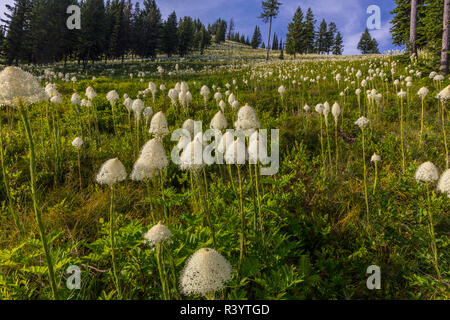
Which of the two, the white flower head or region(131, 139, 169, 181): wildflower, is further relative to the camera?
the white flower head

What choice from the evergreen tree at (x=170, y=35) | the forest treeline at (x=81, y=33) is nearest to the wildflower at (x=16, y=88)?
the forest treeline at (x=81, y=33)

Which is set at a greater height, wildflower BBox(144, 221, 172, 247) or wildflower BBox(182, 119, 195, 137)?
wildflower BBox(182, 119, 195, 137)

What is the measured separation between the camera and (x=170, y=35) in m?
60.8

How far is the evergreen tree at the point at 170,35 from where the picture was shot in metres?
59.6

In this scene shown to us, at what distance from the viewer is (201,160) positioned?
1684mm

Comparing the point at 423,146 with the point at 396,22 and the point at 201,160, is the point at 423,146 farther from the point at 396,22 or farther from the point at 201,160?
the point at 396,22

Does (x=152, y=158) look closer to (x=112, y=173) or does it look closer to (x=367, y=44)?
(x=112, y=173)

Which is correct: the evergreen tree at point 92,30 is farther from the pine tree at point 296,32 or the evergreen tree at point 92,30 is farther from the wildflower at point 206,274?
the wildflower at point 206,274

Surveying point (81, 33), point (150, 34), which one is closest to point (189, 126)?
point (81, 33)

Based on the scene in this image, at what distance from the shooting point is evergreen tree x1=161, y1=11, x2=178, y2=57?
59625 mm

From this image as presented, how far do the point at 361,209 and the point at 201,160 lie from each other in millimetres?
2319

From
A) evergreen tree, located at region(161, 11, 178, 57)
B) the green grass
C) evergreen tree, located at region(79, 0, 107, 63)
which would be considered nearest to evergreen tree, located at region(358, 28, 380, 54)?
evergreen tree, located at region(161, 11, 178, 57)

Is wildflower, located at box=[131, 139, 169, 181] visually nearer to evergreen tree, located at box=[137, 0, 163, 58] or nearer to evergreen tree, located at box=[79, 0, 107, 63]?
evergreen tree, located at box=[79, 0, 107, 63]
